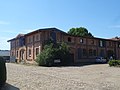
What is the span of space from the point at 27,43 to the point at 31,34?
10.5ft

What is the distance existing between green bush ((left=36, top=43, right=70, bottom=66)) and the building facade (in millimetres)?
2956

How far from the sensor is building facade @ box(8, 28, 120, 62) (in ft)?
145

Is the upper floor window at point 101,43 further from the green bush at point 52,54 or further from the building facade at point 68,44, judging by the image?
the green bush at point 52,54

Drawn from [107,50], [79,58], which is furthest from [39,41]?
[107,50]

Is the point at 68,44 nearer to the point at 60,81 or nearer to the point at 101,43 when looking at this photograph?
the point at 101,43

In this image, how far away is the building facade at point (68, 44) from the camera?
145ft

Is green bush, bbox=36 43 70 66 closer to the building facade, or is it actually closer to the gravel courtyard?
the building facade

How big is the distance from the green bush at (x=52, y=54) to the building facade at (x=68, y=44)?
2956 mm

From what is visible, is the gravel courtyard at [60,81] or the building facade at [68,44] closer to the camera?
the gravel courtyard at [60,81]

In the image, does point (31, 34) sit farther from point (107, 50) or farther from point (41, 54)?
point (107, 50)

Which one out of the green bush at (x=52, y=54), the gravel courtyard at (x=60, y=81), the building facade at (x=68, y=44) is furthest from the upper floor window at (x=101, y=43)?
the gravel courtyard at (x=60, y=81)

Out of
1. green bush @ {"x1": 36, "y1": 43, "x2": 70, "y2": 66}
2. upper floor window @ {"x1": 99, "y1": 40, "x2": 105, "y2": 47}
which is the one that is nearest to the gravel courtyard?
green bush @ {"x1": 36, "y1": 43, "x2": 70, "y2": 66}

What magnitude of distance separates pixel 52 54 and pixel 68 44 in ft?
28.8

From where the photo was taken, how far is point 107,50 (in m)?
57.8
